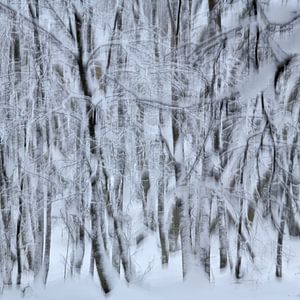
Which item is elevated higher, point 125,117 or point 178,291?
point 125,117

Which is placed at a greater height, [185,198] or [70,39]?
[70,39]

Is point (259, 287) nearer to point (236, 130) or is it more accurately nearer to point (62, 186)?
point (236, 130)

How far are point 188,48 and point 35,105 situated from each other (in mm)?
3230

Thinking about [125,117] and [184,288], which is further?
[125,117]

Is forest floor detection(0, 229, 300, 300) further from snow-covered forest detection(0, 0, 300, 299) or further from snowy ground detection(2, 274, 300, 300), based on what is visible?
snow-covered forest detection(0, 0, 300, 299)

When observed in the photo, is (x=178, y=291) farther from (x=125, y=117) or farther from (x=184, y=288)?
(x=125, y=117)

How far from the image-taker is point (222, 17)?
6.94 m

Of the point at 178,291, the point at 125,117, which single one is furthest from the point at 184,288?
the point at 125,117

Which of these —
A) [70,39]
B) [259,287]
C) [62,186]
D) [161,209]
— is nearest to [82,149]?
[62,186]

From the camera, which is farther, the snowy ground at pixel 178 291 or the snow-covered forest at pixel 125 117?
the snow-covered forest at pixel 125 117

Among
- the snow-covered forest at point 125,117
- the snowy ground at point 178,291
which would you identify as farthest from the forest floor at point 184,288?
the snow-covered forest at point 125,117

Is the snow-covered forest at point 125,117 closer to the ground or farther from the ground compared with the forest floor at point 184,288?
farther from the ground

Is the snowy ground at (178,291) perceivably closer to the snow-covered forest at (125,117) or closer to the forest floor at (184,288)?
the forest floor at (184,288)

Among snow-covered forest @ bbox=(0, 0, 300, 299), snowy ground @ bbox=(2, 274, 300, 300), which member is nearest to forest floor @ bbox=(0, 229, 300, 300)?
snowy ground @ bbox=(2, 274, 300, 300)
